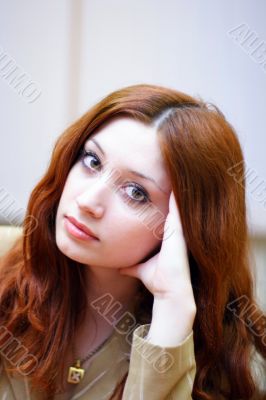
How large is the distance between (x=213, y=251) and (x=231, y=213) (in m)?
0.09

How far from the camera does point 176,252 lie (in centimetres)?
91

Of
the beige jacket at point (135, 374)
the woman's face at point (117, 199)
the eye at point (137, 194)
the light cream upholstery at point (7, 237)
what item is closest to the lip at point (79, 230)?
the woman's face at point (117, 199)

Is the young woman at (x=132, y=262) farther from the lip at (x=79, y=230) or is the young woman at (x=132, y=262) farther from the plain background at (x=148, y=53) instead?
the plain background at (x=148, y=53)

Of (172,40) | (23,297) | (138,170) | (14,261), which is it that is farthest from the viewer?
(172,40)

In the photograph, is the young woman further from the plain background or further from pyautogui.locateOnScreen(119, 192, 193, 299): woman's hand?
the plain background

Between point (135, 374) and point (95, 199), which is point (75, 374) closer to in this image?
point (135, 374)

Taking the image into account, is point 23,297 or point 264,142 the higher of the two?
point 23,297

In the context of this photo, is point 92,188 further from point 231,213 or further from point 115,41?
point 115,41

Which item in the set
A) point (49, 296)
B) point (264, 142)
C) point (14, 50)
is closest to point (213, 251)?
point (49, 296)

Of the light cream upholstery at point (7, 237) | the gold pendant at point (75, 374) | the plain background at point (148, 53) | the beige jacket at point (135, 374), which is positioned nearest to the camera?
the beige jacket at point (135, 374)

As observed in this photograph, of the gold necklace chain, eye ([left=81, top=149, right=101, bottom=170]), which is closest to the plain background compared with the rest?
eye ([left=81, top=149, right=101, bottom=170])

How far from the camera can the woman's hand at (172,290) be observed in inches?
34.2

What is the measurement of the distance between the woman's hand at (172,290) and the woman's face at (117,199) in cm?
4

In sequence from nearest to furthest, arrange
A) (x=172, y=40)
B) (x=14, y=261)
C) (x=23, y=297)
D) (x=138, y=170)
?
(x=138, y=170) → (x=23, y=297) → (x=14, y=261) → (x=172, y=40)
